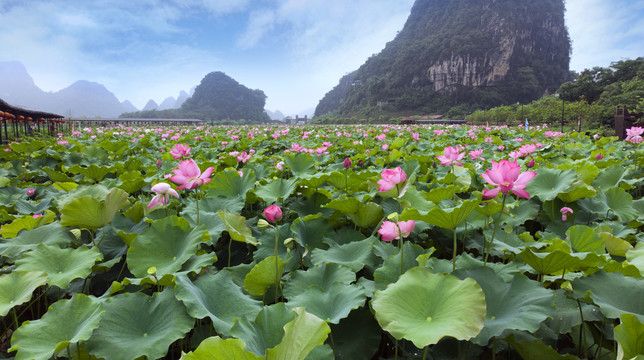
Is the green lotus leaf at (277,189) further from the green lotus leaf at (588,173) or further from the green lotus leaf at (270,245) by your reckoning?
the green lotus leaf at (588,173)

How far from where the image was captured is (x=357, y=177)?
1854 millimetres

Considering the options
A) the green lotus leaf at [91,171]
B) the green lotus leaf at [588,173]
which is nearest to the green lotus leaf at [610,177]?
the green lotus leaf at [588,173]

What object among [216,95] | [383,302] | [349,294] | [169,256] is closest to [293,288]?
[349,294]

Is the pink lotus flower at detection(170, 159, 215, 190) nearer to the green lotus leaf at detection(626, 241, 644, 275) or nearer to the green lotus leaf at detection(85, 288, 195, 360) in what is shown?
the green lotus leaf at detection(85, 288, 195, 360)

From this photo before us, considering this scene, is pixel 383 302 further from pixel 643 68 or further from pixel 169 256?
pixel 643 68

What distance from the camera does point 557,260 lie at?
879 mm

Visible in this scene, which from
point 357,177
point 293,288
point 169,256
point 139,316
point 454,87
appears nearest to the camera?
point 139,316

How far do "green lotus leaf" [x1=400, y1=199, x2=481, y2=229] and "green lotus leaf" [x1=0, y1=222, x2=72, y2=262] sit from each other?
1292 mm

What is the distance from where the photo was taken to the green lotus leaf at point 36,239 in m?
1.15

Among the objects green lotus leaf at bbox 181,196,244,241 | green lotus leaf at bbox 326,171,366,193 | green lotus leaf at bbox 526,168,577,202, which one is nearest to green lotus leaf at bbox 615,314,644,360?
green lotus leaf at bbox 526,168,577,202

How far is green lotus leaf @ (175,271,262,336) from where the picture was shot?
0.78 m

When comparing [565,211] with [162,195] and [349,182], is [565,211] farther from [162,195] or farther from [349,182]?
[162,195]

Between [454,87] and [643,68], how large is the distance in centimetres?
4320

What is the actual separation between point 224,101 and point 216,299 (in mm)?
110039
